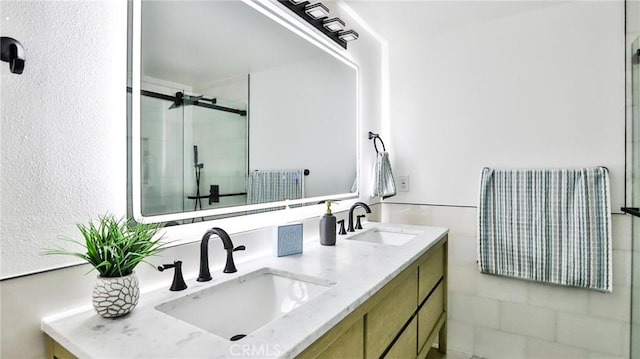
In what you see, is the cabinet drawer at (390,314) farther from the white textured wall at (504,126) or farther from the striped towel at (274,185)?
the white textured wall at (504,126)

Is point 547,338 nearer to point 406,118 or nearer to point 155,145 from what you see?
point 406,118

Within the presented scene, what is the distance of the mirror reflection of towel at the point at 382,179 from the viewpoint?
7.30 feet

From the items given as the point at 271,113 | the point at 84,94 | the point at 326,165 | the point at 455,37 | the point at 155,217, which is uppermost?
the point at 455,37

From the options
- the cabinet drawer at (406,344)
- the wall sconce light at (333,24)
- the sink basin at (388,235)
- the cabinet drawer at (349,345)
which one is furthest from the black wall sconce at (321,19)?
the cabinet drawer at (406,344)

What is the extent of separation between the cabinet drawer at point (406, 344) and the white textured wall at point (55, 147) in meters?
0.86

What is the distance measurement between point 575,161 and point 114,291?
226 centimetres

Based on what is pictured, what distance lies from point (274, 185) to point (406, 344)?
34.7 inches

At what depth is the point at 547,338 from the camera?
6.39 ft

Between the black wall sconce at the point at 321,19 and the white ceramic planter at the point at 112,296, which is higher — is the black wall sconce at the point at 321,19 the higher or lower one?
the higher one

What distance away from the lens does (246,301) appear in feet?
3.51

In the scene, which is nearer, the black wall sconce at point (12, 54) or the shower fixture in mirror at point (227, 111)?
the black wall sconce at point (12, 54)

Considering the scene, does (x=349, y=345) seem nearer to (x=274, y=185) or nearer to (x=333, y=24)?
(x=274, y=185)

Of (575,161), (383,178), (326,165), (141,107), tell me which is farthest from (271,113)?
(575,161)

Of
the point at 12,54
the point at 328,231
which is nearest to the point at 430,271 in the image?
the point at 328,231
